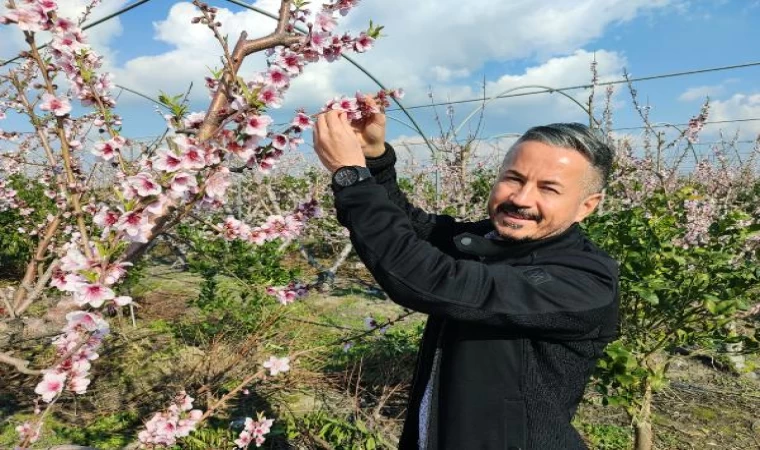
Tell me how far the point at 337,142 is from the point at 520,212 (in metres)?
0.52

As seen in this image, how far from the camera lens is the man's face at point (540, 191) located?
137cm

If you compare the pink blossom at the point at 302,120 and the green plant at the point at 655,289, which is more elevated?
the pink blossom at the point at 302,120

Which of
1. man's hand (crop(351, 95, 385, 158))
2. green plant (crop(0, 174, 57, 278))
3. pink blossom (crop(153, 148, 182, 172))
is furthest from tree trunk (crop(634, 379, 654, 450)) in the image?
green plant (crop(0, 174, 57, 278))

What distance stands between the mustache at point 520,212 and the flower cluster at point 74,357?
3.62 feet

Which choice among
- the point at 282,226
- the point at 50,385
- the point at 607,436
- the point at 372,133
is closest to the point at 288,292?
the point at 282,226

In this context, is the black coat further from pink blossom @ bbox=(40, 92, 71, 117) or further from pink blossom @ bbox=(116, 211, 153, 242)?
pink blossom @ bbox=(40, 92, 71, 117)

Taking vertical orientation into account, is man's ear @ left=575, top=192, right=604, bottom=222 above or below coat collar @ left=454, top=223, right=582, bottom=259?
above

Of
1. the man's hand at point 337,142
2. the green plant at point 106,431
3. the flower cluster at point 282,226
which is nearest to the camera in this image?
the man's hand at point 337,142

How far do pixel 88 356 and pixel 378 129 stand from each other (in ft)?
4.03

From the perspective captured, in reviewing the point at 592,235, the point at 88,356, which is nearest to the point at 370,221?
the point at 88,356

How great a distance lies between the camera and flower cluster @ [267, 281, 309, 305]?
261 cm

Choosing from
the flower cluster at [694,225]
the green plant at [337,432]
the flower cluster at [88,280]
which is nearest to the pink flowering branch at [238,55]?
the flower cluster at [88,280]

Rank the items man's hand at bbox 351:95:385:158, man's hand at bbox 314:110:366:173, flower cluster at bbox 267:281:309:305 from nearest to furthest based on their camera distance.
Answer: man's hand at bbox 314:110:366:173
man's hand at bbox 351:95:385:158
flower cluster at bbox 267:281:309:305

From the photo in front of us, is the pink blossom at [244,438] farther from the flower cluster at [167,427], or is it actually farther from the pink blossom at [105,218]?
the pink blossom at [105,218]
